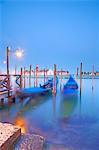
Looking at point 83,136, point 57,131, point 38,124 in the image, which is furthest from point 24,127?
point 83,136

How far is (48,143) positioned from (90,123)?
179cm

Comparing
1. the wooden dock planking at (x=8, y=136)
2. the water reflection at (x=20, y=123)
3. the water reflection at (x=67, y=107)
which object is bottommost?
the water reflection at (x=67, y=107)

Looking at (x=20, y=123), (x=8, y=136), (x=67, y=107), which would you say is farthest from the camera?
(x=67, y=107)

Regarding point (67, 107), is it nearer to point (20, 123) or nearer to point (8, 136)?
point (20, 123)

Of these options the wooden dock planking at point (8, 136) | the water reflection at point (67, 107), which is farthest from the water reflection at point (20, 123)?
the water reflection at point (67, 107)

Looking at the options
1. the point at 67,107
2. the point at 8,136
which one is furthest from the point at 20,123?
the point at 67,107

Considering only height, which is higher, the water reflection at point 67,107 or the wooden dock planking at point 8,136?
the wooden dock planking at point 8,136

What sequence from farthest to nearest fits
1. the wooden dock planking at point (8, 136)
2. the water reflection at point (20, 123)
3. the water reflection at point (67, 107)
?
the water reflection at point (67, 107) < the water reflection at point (20, 123) < the wooden dock planking at point (8, 136)

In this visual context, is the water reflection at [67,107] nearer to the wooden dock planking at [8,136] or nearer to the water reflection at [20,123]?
the water reflection at [20,123]

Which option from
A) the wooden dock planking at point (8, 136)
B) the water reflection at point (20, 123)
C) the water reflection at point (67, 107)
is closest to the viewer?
the wooden dock planking at point (8, 136)

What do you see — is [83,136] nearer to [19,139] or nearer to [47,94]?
[19,139]

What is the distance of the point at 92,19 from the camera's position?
3416 cm

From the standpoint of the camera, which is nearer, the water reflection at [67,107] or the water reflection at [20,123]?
the water reflection at [20,123]

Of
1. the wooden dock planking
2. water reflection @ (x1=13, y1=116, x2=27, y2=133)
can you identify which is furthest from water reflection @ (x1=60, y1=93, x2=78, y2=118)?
the wooden dock planking
